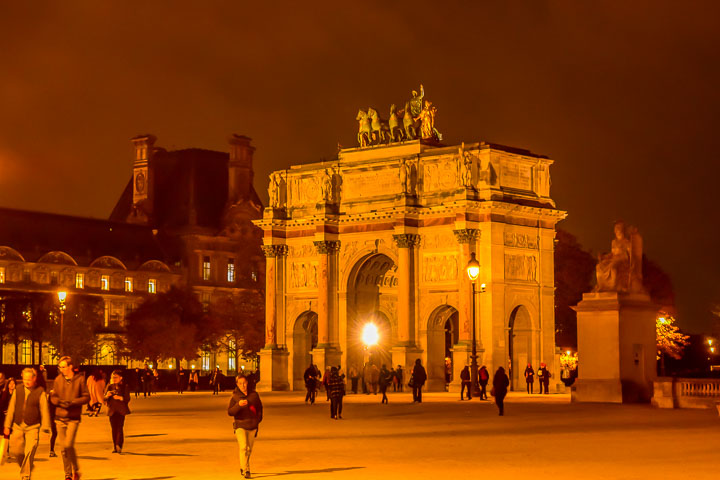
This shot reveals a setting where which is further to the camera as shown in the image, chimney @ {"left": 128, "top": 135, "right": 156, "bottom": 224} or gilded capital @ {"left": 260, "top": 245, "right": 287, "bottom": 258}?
chimney @ {"left": 128, "top": 135, "right": 156, "bottom": 224}

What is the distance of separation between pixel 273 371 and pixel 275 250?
7060mm

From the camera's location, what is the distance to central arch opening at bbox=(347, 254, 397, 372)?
8100 cm

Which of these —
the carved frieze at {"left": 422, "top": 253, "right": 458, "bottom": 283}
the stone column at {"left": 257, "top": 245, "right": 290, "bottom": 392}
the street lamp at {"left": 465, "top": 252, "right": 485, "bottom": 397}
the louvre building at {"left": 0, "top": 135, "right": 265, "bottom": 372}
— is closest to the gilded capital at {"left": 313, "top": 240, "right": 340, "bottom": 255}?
the stone column at {"left": 257, "top": 245, "right": 290, "bottom": 392}

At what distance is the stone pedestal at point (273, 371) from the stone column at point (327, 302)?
10.8 feet

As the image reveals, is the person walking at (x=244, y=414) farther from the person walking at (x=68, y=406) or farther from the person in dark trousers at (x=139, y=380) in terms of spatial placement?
the person in dark trousers at (x=139, y=380)

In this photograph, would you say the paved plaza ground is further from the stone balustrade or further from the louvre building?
the louvre building

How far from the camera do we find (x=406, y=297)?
76.6 meters

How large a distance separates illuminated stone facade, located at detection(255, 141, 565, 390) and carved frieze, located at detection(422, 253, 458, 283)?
7 centimetres

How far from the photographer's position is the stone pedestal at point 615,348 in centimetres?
4800

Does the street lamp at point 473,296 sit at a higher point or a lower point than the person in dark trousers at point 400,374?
higher

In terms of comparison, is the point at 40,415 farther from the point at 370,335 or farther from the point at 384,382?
the point at 370,335

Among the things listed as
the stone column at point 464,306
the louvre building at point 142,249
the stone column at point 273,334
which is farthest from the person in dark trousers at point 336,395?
the louvre building at point 142,249

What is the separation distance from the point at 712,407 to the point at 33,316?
7641cm

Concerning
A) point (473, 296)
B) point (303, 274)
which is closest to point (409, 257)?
point (303, 274)
